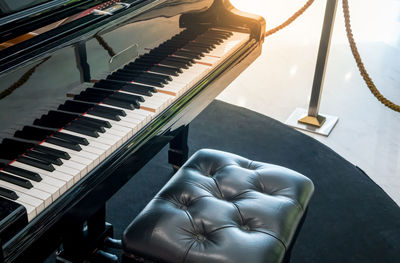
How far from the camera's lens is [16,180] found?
46.4 inches

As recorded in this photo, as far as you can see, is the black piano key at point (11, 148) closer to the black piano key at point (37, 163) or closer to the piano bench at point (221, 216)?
the black piano key at point (37, 163)

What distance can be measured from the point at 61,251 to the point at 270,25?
4.52 meters

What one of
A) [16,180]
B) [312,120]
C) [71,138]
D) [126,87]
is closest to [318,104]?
[312,120]

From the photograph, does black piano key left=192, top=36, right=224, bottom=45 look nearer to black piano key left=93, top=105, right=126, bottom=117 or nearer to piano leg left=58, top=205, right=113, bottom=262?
black piano key left=93, top=105, right=126, bottom=117

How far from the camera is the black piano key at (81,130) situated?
141 cm

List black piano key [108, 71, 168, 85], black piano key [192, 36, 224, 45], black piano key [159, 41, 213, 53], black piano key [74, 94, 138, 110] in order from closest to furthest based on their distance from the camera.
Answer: black piano key [74, 94, 138, 110] → black piano key [108, 71, 168, 85] → black piano key [159, 41, 213, 53] → black piano key [192, 36, 224, 45]

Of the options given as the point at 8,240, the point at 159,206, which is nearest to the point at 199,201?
the point at 159,206

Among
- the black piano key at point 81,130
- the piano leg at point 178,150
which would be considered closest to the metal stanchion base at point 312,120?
the piano leg at point 178,150

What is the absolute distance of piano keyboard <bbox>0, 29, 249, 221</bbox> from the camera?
Answer: 120 centimetres

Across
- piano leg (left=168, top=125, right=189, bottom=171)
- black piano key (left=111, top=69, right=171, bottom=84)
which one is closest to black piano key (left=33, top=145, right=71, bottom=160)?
black piano key (left=111, top=69, right=171, bottom=84)

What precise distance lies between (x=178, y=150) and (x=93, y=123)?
1.10 meters

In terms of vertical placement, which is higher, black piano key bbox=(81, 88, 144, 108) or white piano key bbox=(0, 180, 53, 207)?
black piano key bbox=(81, 88, 144, 108)

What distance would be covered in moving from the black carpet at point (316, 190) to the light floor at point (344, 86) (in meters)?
0.30

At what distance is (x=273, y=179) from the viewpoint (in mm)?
1749
